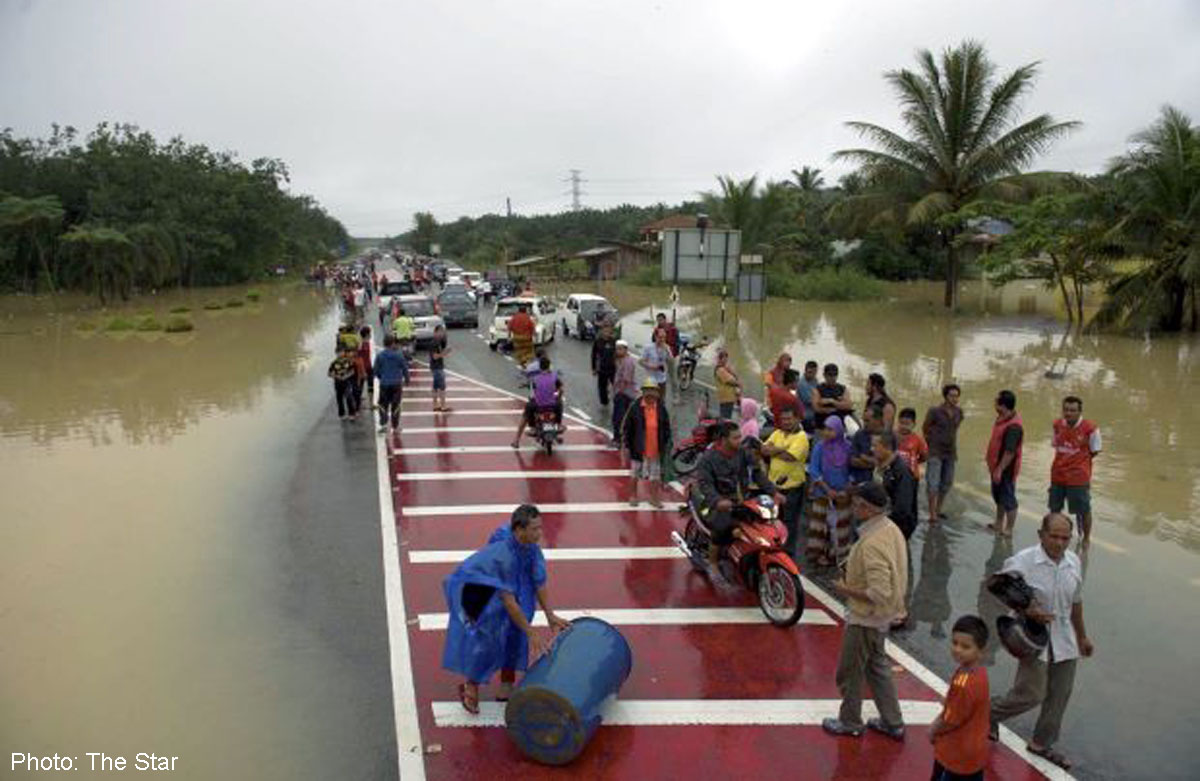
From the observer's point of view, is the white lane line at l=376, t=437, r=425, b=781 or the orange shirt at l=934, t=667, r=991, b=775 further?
the white lane line at l=376, t=437, r=425, b=781

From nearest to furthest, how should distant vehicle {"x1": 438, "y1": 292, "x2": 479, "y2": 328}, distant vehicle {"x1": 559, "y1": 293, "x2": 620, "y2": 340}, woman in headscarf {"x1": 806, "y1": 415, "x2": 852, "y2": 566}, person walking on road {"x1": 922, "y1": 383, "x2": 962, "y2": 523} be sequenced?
woman in headscarf {"x1": 806, "y1": 415, "x2": 852, "y2": 566}, person walking on road {"x1": 922, "y1": 383, "x2": 962, "y2": 523}, distant vehicle {"x1": 559, "y1": 293, "x2": 620, "y2": 340}, distant vehicle {"x1": 438, "y1": 292, "x2": 479, "y2": 328}

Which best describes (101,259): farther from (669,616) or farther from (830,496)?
(830,496)

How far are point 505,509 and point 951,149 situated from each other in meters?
28.1

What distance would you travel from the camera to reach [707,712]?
17.9 feet

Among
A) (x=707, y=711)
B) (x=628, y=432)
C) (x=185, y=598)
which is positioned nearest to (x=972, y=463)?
(x=628, y=432)

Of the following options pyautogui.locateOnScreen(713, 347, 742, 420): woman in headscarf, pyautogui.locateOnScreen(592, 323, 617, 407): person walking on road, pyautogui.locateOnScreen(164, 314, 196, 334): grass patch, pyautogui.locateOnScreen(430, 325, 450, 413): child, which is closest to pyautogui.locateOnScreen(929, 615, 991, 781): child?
pyautogui.locateOnScreen(713, 347, 742, 420): woman in headscarf

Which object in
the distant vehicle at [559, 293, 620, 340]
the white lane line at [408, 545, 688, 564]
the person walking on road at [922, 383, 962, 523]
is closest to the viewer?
the white lane line at [408, 545, 688, 564]

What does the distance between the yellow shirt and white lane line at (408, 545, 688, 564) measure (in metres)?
1.22

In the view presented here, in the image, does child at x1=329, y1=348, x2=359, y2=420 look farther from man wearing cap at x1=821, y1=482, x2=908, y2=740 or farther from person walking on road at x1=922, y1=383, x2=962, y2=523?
A: man wearing cap at x1=821, y1=482, x2=908, y2=740

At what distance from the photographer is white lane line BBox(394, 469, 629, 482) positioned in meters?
10.9

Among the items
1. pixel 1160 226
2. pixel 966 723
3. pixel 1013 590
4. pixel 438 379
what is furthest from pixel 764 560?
pixel 1160 226

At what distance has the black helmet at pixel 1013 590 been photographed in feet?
15.0

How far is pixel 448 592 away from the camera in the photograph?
16.5 feet

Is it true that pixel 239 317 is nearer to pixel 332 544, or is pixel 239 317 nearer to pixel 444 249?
pixel 332 544
